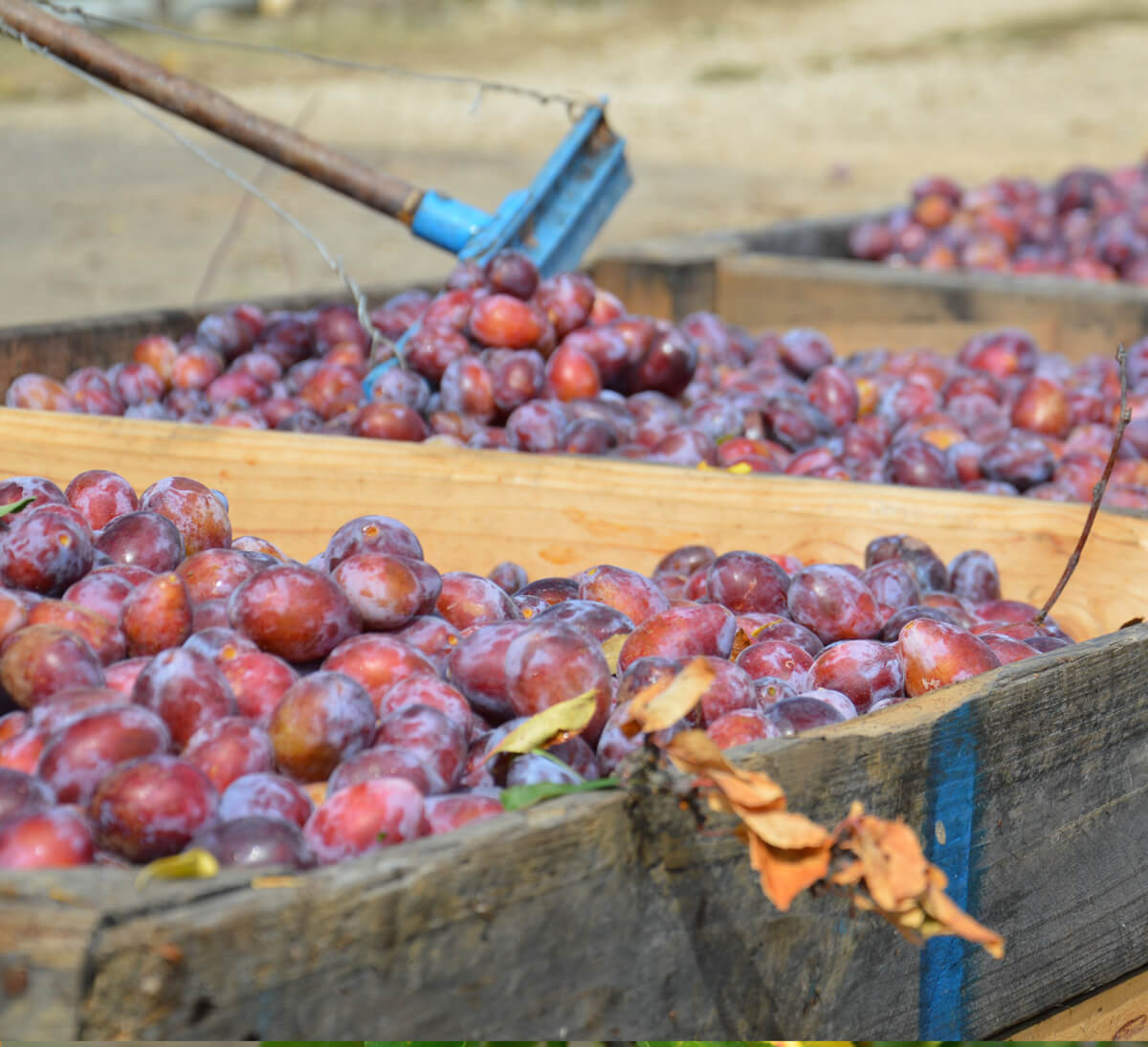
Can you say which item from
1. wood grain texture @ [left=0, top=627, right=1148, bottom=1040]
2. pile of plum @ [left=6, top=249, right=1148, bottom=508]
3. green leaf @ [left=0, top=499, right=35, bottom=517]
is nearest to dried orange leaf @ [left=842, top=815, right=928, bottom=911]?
wood grain texture @ [left=0, top=627, right=1148, bottom=1040]

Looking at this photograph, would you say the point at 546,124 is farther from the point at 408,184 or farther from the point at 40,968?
the point at 40,968

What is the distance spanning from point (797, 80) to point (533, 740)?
14546 millimetres

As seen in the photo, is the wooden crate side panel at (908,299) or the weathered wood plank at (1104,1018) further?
the wooden crate side panel at (908,299)

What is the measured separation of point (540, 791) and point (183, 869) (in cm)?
26

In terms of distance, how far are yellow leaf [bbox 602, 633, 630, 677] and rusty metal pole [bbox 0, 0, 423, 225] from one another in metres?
1.61

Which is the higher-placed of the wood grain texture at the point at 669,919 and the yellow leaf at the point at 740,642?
the yellow leaf at the point at 740,642

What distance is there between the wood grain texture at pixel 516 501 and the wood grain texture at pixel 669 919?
2.15 ft

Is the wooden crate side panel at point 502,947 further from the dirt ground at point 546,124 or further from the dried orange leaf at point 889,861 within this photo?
the dirt ground at point 546,124

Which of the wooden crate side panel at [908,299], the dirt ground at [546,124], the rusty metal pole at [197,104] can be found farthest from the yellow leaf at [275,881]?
the dirt ground at [546,124]

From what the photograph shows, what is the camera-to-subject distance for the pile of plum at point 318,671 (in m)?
0.96

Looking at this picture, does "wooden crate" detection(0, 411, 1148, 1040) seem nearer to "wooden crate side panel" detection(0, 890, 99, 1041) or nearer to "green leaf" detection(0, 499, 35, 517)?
"wooden crate side panel" detection(0, 890, 99, 1041)

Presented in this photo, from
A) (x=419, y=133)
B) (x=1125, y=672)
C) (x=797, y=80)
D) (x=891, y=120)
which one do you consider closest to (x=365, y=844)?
(x=1125, y=672)

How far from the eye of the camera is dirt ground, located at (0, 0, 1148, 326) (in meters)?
7.41

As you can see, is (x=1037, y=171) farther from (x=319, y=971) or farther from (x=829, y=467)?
(x=319, y=971)
